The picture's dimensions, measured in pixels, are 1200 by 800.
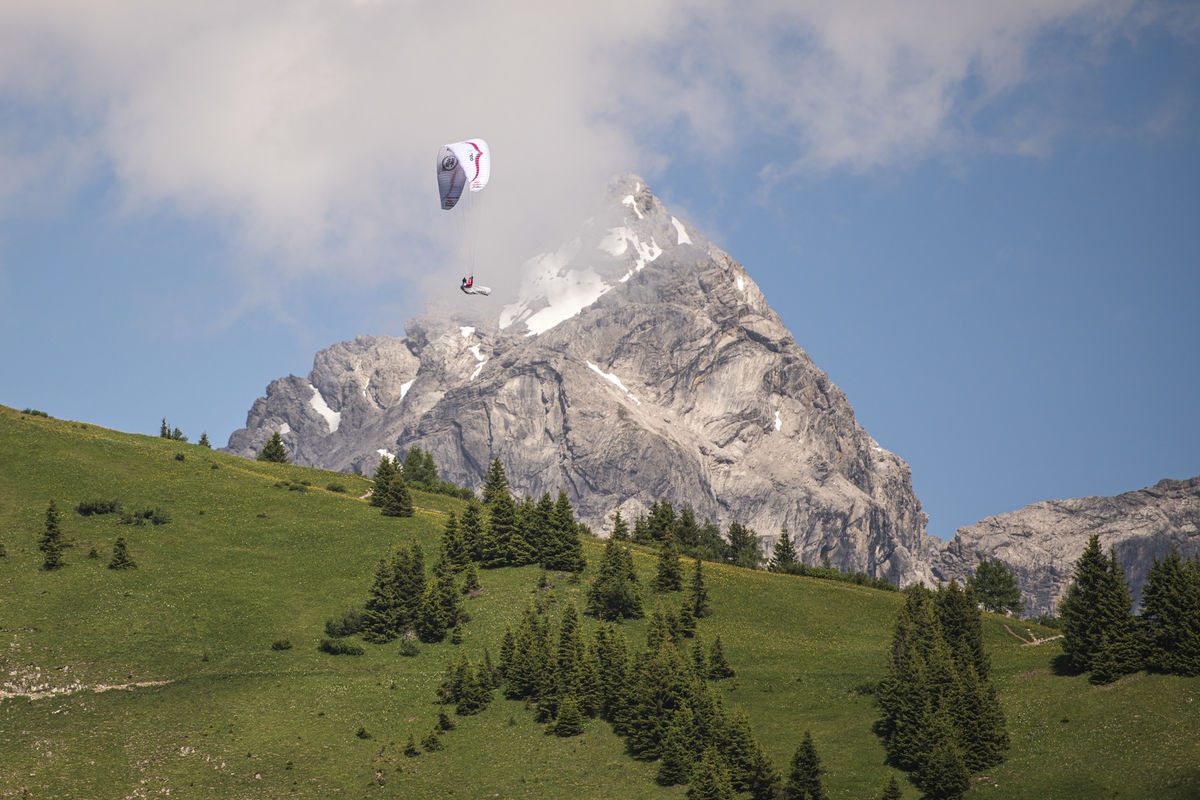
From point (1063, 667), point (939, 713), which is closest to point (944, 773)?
point (939, 713)

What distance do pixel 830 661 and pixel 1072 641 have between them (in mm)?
18172

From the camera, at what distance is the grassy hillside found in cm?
7138

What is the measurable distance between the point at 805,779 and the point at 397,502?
63.4 meters

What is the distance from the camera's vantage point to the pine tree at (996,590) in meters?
136

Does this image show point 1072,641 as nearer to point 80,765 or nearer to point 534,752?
point 534,752

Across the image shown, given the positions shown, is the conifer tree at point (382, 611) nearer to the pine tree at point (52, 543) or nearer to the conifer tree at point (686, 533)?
the pine tree at point (52, 543)

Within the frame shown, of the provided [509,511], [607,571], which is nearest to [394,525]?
[509,511]

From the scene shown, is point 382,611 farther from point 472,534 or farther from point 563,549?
point 563,549

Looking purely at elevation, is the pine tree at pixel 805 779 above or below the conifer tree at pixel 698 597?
below

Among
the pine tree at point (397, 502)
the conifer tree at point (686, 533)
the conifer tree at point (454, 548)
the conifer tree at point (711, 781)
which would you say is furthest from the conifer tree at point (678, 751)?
the conifer tree at point (686, 533)

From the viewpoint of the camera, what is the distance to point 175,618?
93.4 m

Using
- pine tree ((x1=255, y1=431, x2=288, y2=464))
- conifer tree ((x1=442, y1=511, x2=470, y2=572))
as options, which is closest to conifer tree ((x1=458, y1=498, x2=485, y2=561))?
conifer tree ((x1=442, y1=511, x2=470, y2=572))

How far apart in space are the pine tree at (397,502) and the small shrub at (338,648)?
29958 mm

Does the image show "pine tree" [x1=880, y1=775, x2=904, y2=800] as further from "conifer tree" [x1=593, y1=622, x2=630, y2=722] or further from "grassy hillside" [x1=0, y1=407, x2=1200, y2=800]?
"conifer tree" [x1=593, y1=622, x2=630, y2=722]
